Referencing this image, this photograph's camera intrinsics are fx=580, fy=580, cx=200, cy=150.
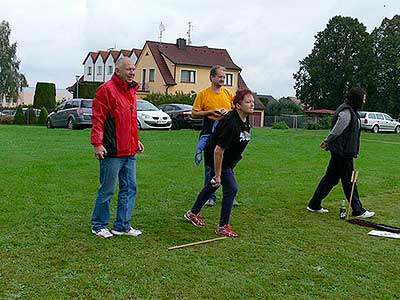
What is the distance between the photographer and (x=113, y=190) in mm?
5793

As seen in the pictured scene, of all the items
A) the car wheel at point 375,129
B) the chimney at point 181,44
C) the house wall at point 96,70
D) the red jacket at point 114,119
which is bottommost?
the car wheel at point 375,129

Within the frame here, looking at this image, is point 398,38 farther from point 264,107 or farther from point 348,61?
point 264,107

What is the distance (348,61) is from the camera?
2458 inches

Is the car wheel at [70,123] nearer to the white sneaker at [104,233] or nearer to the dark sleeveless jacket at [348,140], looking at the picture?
the dark sleeveless jacket at [348,140]

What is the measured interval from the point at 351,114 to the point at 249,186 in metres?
2.56

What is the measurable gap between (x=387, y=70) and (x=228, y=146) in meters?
56.9

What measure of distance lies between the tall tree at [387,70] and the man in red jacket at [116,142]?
55.8 m

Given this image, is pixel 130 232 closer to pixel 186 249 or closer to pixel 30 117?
pixel 186 249

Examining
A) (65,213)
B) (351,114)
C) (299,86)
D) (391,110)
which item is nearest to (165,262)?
(65,213)

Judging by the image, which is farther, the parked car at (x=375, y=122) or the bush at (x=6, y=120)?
the parked car at (x=375, y=122)

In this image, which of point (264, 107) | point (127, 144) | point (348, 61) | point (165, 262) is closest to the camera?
point (165, 262)

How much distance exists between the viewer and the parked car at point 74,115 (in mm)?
23984

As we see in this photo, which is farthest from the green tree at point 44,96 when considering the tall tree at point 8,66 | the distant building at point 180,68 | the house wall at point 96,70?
the house wall at point 96,70

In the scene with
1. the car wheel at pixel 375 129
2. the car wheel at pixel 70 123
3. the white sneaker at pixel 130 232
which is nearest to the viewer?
the white sneaker at pixel 130 232
